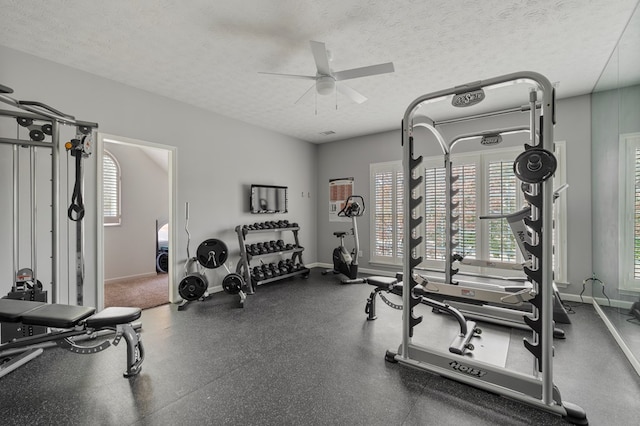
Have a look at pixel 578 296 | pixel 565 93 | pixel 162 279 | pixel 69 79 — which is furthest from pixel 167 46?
pixel 578 296

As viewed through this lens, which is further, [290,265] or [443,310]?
[290,265]

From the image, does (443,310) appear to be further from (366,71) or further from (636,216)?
(366,71)

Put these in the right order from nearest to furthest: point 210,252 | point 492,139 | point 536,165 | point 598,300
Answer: point 536,165, point 492,139, point 598,300, point 210,252

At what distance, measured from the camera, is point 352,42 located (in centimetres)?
264

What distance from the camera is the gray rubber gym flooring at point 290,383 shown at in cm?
175

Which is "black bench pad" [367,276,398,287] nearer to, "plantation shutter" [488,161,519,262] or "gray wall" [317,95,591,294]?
"plantation shutter" [488,161,519,262]

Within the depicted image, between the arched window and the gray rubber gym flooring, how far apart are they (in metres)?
2.92

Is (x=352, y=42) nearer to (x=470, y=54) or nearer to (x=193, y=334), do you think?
(x=470, y=54)

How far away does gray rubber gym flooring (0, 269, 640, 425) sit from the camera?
175 cm

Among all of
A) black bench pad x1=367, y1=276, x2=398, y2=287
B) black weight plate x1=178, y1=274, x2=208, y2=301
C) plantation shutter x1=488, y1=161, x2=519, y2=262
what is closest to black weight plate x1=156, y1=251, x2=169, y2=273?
black weight plate x1=178, y1=274, x2=208, y2=301

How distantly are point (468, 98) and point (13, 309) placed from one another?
3579 millimetres

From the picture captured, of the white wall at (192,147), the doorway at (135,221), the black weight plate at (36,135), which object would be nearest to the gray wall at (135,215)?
the doorway at (135,221)

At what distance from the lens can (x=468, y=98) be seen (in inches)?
79.2

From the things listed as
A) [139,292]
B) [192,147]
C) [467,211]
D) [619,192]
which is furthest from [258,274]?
[619,192]
